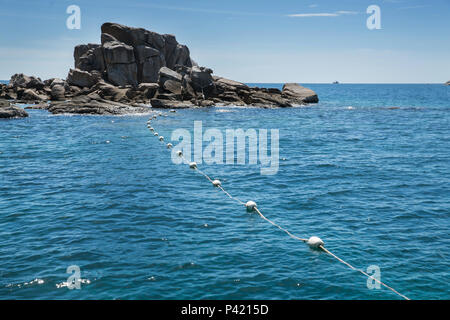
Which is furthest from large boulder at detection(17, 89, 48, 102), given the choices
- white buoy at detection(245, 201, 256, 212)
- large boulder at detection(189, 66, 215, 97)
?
white buoy at detection(245, 201, 256, 212)

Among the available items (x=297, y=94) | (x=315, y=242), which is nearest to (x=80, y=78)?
(x=297, y=94)

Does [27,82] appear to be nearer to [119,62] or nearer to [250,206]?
[119,62]

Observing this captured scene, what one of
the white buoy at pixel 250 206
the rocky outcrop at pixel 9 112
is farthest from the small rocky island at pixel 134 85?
the white buoy at pixel 250 206

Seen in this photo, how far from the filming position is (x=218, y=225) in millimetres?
13883

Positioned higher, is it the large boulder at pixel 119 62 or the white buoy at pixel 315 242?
the large boulder at pixel 119 62

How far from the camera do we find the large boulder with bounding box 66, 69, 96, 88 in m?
80.7

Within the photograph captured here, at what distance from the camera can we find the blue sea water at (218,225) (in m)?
9.84

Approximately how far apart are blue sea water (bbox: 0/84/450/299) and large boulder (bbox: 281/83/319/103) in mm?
55476

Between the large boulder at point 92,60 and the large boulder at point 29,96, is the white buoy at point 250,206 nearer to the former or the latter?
the large boulder at point 29,96

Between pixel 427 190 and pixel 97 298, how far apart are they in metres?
15.1

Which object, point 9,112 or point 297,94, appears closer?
point 9,112

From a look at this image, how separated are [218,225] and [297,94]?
244 ft

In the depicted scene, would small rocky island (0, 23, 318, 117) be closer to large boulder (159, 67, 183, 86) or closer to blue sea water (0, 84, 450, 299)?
large boulder (159, 67, 183, 86)
